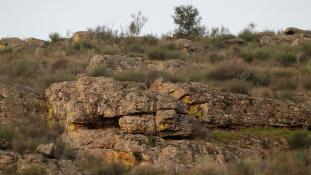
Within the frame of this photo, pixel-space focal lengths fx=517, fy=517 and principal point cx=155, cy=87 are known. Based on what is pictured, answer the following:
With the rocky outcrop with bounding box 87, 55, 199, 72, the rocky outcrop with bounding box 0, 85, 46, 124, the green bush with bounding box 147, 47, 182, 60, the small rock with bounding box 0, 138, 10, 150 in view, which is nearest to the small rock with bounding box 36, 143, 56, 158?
the small rock with bounding box 0, 138, 10, 150

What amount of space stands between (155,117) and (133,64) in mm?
5848

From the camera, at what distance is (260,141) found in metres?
12.6

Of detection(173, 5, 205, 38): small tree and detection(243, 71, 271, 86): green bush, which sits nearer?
detection(243, 71, 271, 86): green bush

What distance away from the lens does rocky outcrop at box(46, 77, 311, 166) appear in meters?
11.6

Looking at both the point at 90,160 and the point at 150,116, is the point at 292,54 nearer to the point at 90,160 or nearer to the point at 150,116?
the point at 150,116

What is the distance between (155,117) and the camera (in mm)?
12438

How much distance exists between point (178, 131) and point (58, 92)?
153 inches

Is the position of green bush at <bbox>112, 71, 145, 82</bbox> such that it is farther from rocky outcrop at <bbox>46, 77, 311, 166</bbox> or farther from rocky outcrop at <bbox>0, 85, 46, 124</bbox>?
rocky outcrop at <bbox>0, 85, 46, 124</bbox>

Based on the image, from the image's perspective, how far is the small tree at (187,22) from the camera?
2611cm

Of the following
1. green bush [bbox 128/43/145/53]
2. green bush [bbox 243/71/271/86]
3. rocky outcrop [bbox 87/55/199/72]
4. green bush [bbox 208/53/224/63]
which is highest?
green bush [bbox 128/43/145/53]

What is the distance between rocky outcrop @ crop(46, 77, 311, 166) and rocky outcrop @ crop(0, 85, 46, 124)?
34 centimetres

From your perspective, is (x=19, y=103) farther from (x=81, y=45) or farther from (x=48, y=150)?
(x=81, y=45)

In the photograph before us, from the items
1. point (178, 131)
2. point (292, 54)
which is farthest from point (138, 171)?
point (292, 54)

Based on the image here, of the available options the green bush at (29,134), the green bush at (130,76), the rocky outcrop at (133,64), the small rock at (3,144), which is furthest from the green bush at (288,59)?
the small rock at (3,144)
